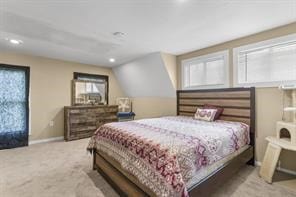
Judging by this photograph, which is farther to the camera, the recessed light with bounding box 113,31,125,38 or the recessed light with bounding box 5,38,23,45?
the recessed light with bounding box 5,38,23,45

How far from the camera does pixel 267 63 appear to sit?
2.90 meters

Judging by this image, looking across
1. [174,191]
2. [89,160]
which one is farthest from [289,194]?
[89,160]

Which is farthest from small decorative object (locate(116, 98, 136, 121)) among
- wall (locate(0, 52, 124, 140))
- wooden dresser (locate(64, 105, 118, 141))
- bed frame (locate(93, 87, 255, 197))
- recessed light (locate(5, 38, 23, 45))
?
recessed light (locate(5, 38, 23, 45))

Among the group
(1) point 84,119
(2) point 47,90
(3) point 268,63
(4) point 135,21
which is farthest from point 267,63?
(2) point 47,90

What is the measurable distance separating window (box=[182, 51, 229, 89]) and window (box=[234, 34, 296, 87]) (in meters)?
0.26

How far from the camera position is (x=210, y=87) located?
3736 millimetres

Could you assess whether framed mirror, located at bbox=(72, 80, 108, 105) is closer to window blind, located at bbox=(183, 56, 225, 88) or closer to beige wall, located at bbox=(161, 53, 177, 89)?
beige wall, located at bbox=(161, 53, 177, 89)

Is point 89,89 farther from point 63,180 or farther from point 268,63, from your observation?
point 268,63

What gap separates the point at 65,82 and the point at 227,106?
4.39 m

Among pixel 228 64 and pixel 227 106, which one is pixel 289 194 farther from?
pixel 228 64

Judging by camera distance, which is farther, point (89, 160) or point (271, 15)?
point (89, 160)

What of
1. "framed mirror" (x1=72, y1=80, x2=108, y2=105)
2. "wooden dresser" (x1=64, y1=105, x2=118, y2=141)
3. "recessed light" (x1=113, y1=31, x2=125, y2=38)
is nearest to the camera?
"recessed light" (x1=113, y1=31, x2=125, y2=38)

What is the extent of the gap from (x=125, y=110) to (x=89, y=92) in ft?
4.47

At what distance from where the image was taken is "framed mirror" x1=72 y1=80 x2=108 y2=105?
5.05 m
